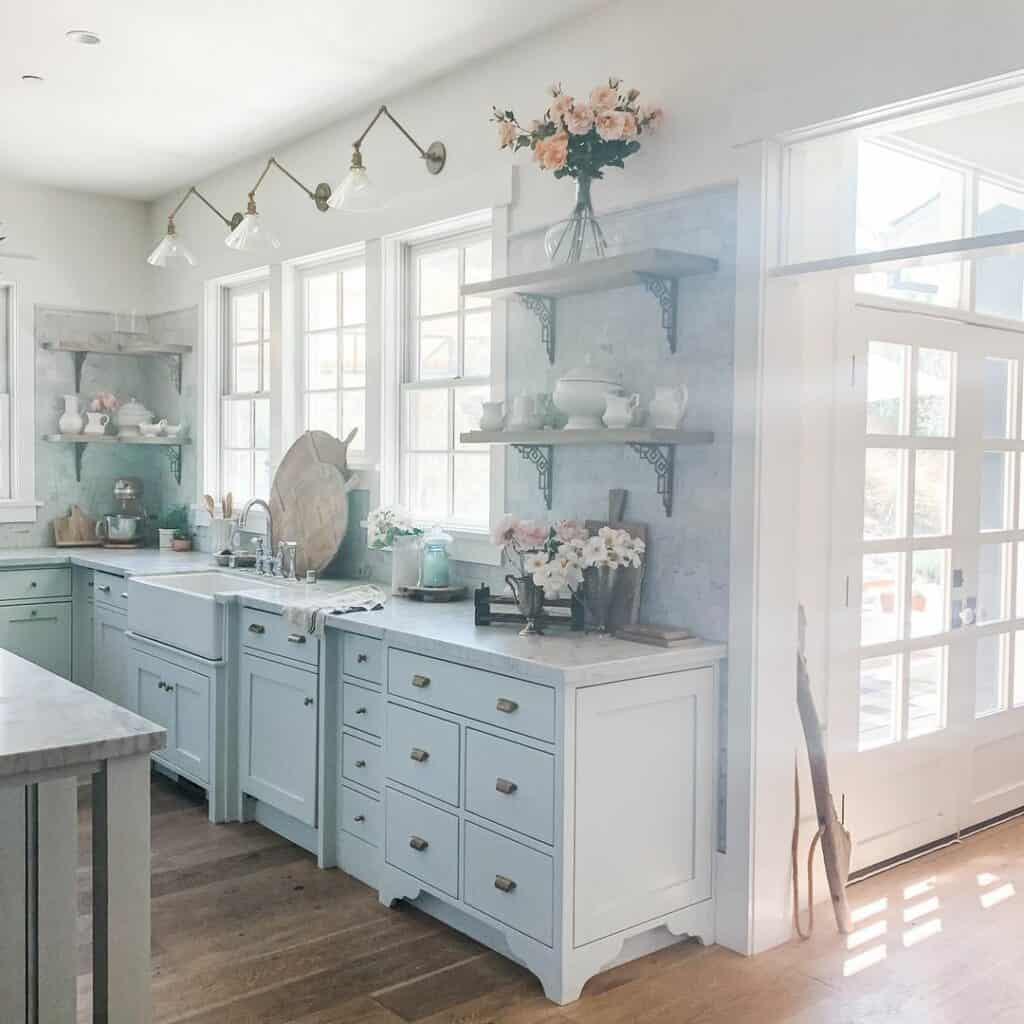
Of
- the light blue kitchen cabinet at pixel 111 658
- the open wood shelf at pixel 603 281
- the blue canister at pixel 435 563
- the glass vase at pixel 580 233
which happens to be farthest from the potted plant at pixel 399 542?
the light blue kitchen cabinet at pixel 111 658

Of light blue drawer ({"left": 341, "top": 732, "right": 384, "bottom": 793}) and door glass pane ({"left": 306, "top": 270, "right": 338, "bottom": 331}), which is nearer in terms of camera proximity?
light blue drawer ({"left": 341, "top": 732, "right": 384, "bottom": 793})

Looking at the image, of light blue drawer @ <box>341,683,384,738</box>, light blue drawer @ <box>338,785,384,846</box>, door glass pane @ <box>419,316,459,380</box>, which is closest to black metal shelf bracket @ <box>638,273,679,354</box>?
door glass pane @ <box>419,316,459,380</box>

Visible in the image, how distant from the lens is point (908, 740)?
12.4 ft

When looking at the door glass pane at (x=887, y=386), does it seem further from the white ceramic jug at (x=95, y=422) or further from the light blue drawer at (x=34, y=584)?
the white ceramic jug at (x=95, y=422)

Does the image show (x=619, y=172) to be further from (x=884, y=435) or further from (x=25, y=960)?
(x=25, y=960)

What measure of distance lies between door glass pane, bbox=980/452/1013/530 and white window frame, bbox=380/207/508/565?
1.81 m

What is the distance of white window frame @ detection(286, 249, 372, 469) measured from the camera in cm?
453

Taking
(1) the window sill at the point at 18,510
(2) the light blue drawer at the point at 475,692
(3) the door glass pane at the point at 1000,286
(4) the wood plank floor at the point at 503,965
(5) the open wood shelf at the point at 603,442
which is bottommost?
(4) the wood plank floor at the point at 503,965

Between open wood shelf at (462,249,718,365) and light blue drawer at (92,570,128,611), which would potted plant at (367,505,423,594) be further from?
light blue drawer at (92,570,128,611)

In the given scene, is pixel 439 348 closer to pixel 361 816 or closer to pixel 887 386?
pixel 887 386

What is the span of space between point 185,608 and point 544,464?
161cm

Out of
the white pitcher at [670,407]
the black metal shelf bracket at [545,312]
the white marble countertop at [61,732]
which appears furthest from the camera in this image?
the black metal shelf bracket at [545,312]

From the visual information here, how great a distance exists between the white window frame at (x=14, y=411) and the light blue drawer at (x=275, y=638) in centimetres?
247

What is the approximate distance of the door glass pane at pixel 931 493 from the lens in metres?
3.77
